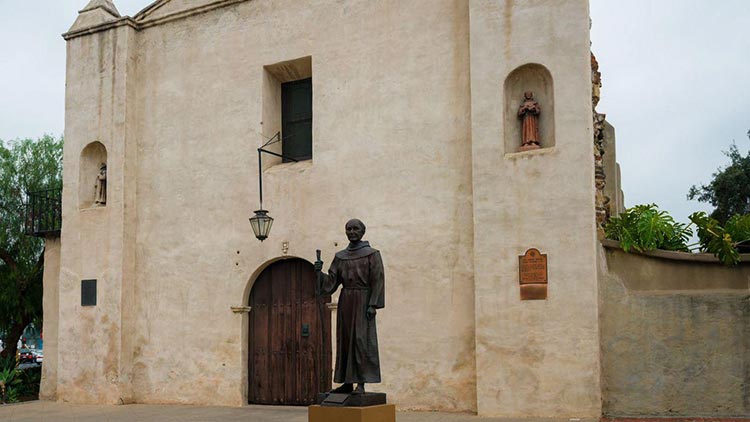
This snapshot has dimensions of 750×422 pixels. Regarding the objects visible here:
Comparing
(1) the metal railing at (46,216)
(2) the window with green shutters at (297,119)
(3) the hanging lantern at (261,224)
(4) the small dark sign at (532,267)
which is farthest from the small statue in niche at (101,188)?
(4) the small dark sign at (532,267)

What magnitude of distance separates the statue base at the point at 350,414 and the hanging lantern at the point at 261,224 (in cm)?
463

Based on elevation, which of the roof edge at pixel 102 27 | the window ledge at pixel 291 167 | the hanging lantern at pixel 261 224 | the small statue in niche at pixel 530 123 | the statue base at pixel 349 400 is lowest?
the statue base at pixel 349 400

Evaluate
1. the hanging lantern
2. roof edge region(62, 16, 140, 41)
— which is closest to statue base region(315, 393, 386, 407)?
the hanging lantern

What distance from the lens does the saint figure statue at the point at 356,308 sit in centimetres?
860

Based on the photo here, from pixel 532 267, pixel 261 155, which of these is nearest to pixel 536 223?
pixel 532 267

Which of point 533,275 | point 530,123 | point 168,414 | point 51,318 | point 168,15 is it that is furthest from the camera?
point 51,318

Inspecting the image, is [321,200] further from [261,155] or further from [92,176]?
[92,176]

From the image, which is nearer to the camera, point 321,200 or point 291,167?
point 321,200

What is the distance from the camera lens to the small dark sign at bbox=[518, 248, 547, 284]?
11391 mm

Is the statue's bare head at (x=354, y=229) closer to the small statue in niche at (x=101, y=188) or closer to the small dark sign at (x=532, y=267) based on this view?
the small dark sign at (x=532, y=267)

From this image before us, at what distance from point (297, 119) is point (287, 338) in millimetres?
3855

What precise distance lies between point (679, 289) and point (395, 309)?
410 cm

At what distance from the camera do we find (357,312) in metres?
8.69

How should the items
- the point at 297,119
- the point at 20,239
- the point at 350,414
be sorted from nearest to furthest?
the point at 350,414 < the point at 297,119 < the point at 20,239
